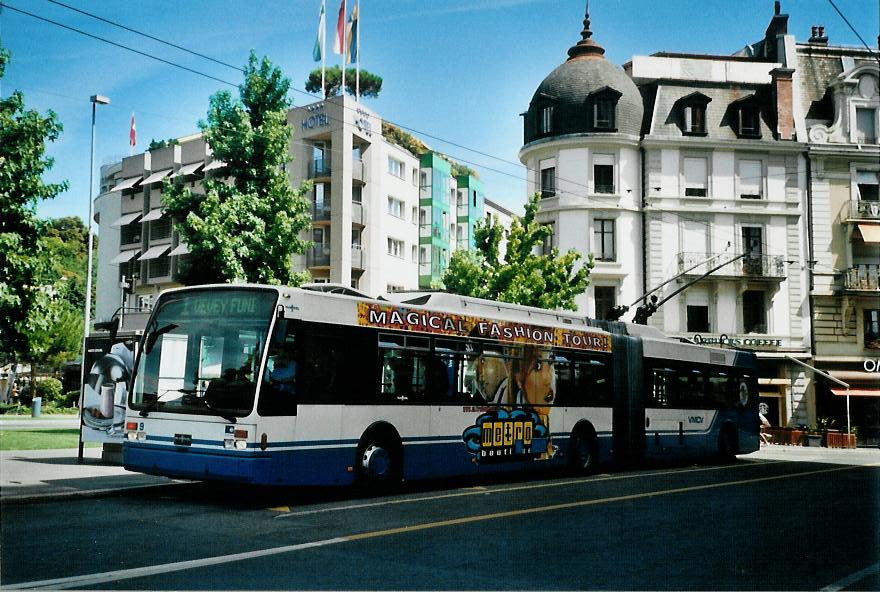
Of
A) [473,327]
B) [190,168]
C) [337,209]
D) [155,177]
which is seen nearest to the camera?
[473,327]

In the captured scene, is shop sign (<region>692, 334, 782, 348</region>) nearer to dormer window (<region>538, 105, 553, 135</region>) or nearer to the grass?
dormer window (<region>538, 105, 553, 135</region>)

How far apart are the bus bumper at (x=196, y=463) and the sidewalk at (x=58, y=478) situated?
102cm

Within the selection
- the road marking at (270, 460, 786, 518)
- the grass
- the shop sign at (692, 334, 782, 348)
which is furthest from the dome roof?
the grass

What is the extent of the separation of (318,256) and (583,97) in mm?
15693

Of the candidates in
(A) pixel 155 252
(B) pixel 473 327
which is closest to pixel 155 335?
(B) pixel 473 327

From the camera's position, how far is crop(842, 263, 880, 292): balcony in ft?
138

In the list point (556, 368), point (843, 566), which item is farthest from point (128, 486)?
point (843, 566)

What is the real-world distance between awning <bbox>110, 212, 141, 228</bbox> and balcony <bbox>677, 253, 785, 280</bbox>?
34318 mm

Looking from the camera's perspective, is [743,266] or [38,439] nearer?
[38,439]

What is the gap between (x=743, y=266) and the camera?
138 ft

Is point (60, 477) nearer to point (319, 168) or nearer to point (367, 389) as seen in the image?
point (367, 389)

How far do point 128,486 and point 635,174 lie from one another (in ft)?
110

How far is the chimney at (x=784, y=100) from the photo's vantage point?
142ft

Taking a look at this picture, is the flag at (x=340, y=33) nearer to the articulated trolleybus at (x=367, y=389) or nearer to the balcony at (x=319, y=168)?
the articulated trolleybus at (x=367, y=389)
